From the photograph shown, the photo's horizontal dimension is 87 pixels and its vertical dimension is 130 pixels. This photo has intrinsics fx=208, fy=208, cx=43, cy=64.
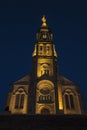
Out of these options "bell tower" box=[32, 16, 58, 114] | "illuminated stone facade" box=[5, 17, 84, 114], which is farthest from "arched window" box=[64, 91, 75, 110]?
"bell tower" box=[32, 16, 58, 114]

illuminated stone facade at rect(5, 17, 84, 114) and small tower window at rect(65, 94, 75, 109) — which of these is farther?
small tower window at rect(65, 94, 75, 109)

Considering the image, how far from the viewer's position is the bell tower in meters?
35.1

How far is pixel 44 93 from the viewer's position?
1460 inches

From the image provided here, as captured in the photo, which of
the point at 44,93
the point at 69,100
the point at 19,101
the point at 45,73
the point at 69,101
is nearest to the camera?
the point at 19,101

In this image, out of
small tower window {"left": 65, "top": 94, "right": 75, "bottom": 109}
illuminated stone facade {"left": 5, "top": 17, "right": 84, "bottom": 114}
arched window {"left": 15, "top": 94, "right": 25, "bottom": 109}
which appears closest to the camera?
illuminated stone facade {"left": 5, "top": 17, "right": 84, "bottom": 114}

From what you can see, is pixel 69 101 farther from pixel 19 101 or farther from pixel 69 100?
pixel 19 101

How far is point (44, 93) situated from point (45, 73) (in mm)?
4898

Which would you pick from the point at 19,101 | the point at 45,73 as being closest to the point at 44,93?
the point at 19,101

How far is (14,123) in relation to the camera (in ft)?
44.5

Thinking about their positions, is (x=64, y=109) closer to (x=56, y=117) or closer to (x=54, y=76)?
(x=54, y=76)

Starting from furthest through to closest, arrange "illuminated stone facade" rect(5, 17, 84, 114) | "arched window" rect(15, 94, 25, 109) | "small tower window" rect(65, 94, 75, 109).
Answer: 1. "small tower window" rect(65, 94, 75, 109)
2. "arched window" rect(15, 94, 25, 109)
3. "illuminated stone facade" rect(5, 17, 84, 114)

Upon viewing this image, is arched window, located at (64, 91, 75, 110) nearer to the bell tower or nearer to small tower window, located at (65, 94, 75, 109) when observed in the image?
small tower window, located at (65, 94, 75, 109)

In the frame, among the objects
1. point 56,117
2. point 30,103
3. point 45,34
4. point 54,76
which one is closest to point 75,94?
point 54,76

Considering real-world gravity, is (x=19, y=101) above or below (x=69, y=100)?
below
